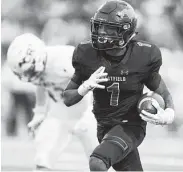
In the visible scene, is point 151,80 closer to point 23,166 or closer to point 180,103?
point 180,103

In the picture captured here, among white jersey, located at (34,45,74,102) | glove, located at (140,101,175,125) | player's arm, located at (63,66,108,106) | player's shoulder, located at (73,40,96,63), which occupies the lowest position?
white jersey, located at (34,45,74,102)

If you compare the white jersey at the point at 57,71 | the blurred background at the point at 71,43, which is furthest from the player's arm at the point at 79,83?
the blurred background at the point at 71,43

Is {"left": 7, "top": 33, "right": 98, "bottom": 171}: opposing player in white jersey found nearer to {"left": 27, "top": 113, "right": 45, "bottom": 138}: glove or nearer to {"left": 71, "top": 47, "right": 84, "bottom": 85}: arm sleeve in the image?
{"left": 27, "top": 113, "right": 45, "bottom": 138}: glove

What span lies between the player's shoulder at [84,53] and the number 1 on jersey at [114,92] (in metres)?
0.15

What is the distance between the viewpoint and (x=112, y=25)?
2.52 metres

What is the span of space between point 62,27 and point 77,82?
154 cm

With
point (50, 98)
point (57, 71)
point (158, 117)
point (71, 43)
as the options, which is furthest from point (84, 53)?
point (71, 43)

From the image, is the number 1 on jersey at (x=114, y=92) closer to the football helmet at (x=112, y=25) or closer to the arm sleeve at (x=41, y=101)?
the football helmet at (x=112, y=25)

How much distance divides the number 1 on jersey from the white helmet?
1.19m

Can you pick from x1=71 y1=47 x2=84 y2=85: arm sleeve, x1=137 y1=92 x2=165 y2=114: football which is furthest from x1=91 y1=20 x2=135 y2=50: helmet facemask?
x1=137 y1=92 x2=165 y2=114: football

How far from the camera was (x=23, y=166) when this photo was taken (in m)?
3.97

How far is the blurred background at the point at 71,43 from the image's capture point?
3965mm

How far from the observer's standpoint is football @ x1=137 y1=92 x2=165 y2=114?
8.25 ft

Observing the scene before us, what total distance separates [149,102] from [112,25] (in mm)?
352
